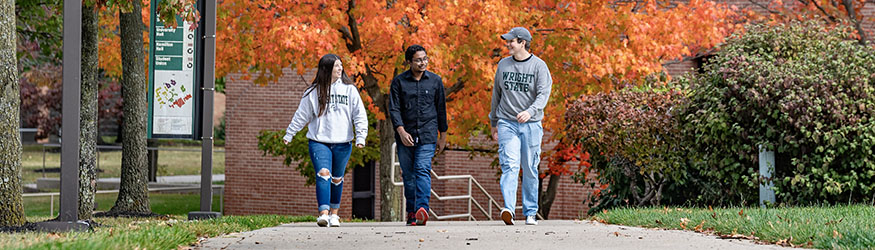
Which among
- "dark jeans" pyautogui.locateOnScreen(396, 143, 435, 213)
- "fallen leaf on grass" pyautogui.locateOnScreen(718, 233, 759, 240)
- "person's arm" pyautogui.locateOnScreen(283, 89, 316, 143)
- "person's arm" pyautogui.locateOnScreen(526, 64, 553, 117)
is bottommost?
"fallen leaf on grass" pyautogui.locateOnScreen(718, 233, 759, 240)

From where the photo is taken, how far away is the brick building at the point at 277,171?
71.3 ft

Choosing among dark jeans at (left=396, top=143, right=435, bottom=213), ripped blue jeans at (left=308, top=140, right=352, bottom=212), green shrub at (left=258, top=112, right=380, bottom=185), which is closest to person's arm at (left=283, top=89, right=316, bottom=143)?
ripped blue jeans at (left=308, top=140, right=352, bottom=212)

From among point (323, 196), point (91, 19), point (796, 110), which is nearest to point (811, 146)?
point (796, 110)

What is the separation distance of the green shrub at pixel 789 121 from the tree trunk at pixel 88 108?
5.93 m

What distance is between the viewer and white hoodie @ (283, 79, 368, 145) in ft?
28.9

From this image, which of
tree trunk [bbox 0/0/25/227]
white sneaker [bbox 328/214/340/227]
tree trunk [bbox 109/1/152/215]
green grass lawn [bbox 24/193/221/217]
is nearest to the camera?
tree trunk [bbox 0/0/25/227]

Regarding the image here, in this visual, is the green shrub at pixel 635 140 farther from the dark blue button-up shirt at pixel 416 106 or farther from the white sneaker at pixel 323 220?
the white sneaker at pixel 323 220

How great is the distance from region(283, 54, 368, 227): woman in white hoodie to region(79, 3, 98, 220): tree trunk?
2.78 m

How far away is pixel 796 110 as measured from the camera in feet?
32.1

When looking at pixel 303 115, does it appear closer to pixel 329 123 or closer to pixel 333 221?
pixel 329 123

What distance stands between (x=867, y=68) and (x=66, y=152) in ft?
Result: 24.1

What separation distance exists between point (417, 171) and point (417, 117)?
17.9 inches

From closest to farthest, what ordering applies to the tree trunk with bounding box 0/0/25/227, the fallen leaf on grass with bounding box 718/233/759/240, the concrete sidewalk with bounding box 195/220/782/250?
the concrete sidewalk with bounding box 195/220/782/250, the fallen leaf on grass with bounding box 718/233/759/240, the tree trunk with bounding box 0/0/25/227

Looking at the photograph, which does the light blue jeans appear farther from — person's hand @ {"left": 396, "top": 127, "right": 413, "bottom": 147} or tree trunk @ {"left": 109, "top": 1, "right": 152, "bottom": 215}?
tree trunk @ {"left": 109, "top": 1, "right": 152, "bottom": 215}
